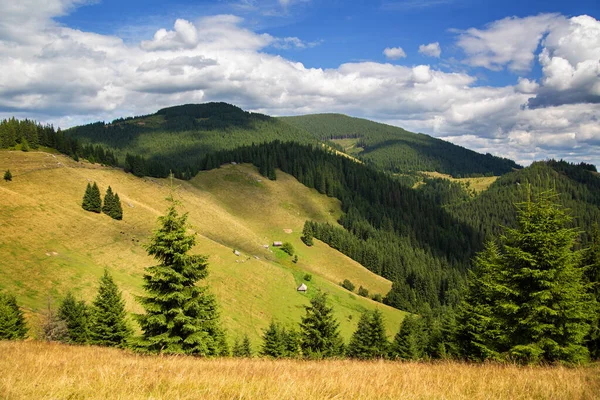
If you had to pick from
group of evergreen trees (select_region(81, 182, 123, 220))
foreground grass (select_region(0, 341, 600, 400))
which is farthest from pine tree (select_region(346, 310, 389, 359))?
group of evergreen trees (select_region(81, 182, 123, 220))

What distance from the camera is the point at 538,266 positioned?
729 inches

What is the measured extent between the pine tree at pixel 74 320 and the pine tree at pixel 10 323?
14.0 ft

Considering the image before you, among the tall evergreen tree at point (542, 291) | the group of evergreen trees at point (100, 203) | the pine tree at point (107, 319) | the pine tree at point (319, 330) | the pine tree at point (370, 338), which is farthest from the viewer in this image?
the group of evergreen trees at point (100, 203)

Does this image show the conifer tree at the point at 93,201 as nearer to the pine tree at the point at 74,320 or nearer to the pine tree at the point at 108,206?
the pine tree at the point at 108,206

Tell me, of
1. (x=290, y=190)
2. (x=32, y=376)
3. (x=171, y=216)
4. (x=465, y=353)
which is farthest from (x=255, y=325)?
(x=290, y=190)

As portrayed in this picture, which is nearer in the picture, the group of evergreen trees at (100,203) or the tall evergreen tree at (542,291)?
the tall evergreen tree at (542,291)

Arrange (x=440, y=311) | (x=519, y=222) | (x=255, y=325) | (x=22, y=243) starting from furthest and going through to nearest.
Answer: (x=440, y=311), (x=255, y=325), (x=22, y=243), (x=519, y=222)

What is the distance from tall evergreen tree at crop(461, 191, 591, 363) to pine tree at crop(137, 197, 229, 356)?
17006 mm

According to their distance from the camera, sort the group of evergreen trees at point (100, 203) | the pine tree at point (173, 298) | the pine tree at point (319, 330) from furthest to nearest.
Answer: the group of evergreen trees at point (100, 203) < the pine tree at point (319, 330) < the pine tree at point (173, 298)

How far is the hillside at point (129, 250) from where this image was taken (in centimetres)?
4675

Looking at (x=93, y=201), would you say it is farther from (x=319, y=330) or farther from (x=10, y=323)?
(x=319, y=330)

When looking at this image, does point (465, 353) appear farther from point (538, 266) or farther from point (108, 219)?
point (108, 219)

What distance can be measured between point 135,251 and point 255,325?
87.4ft

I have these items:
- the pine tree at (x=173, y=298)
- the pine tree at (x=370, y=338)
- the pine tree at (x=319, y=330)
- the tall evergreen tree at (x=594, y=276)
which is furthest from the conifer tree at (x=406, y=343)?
the pine tree at (x=173, y=298)
